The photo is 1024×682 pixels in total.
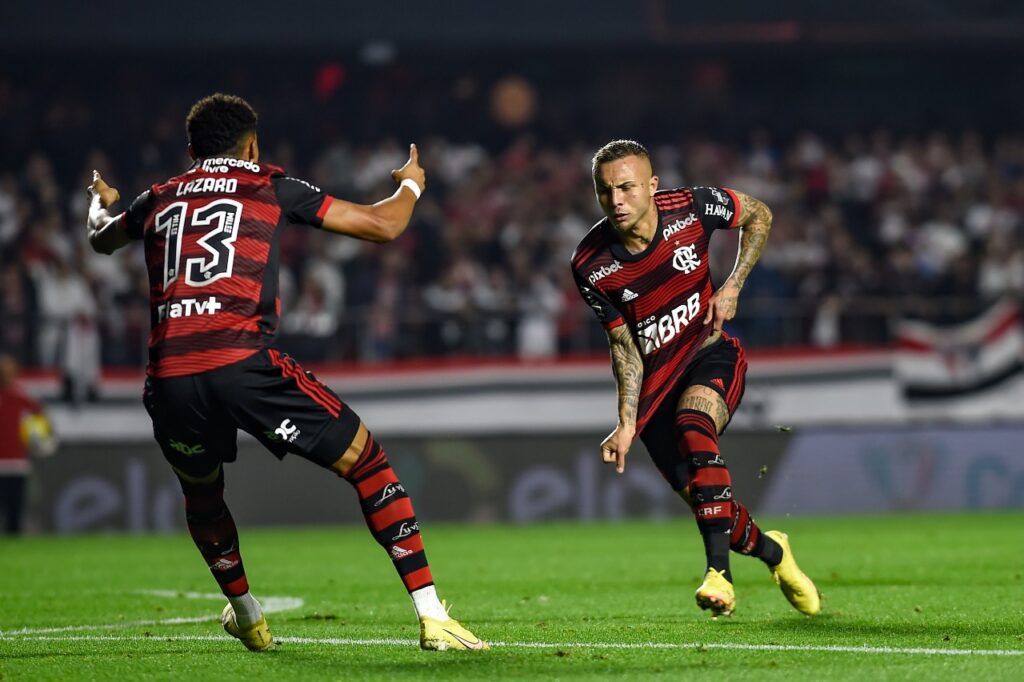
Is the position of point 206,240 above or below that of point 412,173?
below

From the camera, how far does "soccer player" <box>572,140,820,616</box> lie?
300 inches

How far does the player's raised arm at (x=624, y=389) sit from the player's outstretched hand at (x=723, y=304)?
0.39m

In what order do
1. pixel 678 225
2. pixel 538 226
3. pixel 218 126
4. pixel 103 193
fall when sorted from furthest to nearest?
pixel 538 226
pixel 678 225
pixel 103 193
pixel 218 126

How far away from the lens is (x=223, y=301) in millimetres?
6305

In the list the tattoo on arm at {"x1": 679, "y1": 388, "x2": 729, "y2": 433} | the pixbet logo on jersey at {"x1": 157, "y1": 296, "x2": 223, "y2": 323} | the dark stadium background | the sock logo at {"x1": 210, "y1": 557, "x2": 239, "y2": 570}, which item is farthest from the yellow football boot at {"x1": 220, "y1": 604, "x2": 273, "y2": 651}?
the dark stadium background

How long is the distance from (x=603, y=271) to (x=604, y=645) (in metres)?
1.92

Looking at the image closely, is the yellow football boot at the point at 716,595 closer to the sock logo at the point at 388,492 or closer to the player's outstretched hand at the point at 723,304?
the player's outstretched hand at the point at 723,304

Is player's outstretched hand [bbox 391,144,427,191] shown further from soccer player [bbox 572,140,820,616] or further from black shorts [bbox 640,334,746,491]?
black shorts [bbox 640,334,746,491]

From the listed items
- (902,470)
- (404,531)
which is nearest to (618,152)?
(404,531)

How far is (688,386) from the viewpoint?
25.4 ft

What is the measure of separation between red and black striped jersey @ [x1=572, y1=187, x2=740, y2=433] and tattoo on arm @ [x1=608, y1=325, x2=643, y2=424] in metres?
0.04

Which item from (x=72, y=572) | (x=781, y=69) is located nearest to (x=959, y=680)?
(x=72, y=572)

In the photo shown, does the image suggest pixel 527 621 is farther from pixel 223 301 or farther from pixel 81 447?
pixel 81 447

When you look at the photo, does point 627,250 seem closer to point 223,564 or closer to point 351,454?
point 351,454
